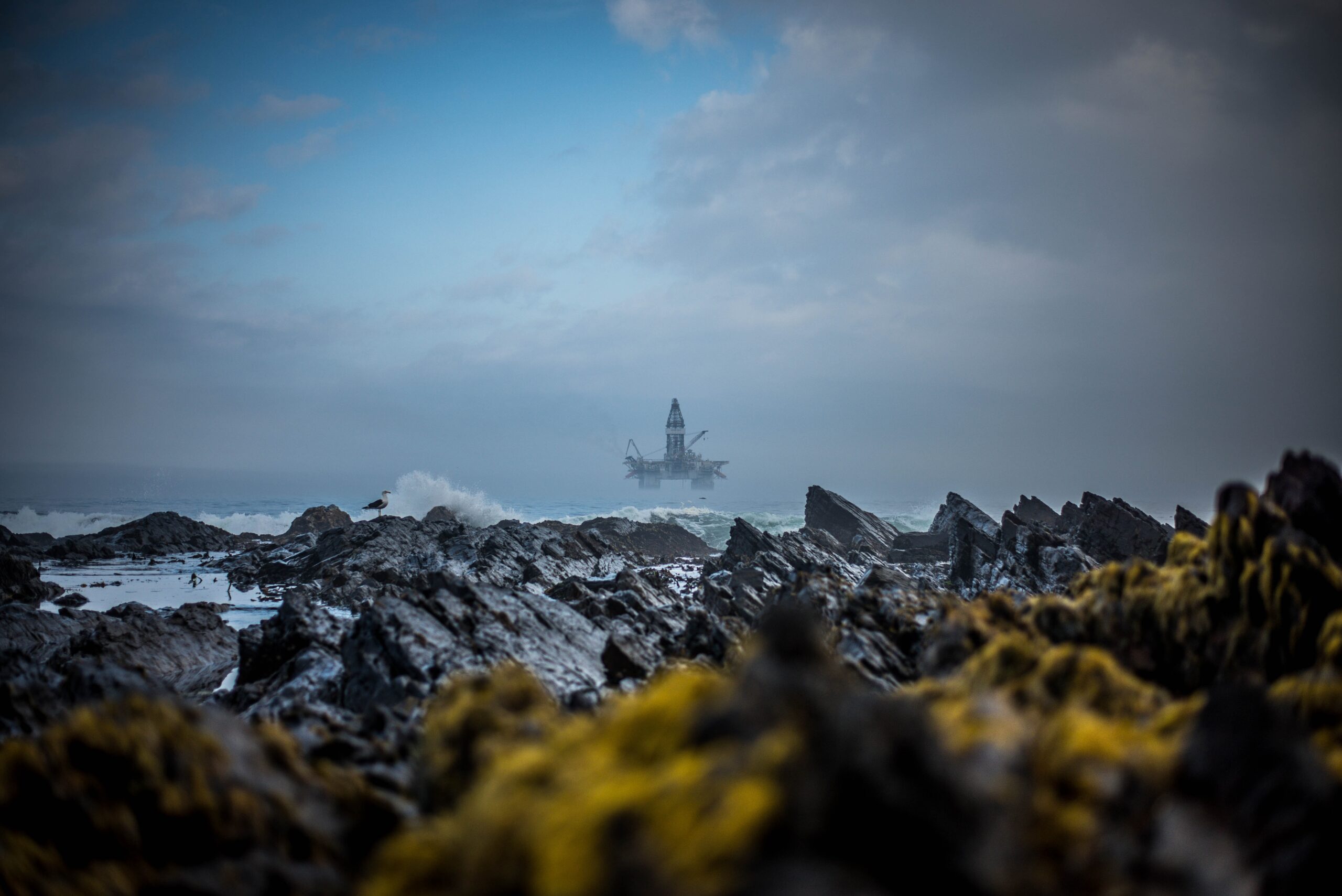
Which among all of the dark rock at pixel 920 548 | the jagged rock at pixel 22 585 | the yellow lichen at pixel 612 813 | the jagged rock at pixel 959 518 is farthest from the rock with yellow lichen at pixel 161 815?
the dark rock at pixel 920 548

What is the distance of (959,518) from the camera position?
49219 millimetres

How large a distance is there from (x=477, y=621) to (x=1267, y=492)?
2088 cm

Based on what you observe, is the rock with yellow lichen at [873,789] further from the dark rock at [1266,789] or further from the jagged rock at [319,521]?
the jagged rock at [319,521]

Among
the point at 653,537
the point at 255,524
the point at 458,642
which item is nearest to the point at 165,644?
the point at 458,642

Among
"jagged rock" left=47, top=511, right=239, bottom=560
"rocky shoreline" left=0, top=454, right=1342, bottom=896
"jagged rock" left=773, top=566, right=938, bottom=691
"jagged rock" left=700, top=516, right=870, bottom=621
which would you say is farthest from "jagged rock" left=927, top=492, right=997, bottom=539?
"jagged rock" left=47, top=511, right=239, bottom=560

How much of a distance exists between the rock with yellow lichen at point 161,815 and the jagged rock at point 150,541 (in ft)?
249

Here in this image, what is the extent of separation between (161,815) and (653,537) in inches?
3173

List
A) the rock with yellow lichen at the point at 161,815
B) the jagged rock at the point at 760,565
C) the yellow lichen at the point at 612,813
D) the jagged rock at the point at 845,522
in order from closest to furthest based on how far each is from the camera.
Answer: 1. the yellow lichen at the point at 612,813
2. the rock with yellow lichen at the point at 161,815
3. the jagged rock at the point at 760,565
4. the jagged rock at the point at 845,522

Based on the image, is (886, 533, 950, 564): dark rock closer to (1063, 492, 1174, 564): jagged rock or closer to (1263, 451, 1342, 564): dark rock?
(1063, 492, 1174, 564): jagged rock

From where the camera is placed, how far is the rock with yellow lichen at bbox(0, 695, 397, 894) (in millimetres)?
5508

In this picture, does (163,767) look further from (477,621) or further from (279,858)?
(477,621)

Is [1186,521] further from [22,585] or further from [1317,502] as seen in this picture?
[22,585]

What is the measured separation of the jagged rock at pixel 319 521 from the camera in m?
82.9

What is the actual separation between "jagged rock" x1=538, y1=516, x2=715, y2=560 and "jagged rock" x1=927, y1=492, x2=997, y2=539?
28717 millimetres
